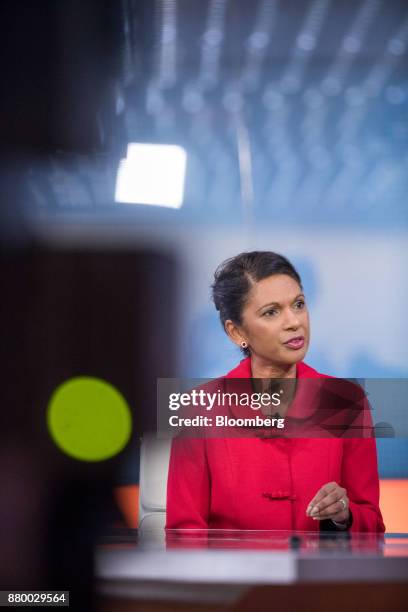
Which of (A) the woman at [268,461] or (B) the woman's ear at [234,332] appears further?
(B) the woman's ear at [234,332]

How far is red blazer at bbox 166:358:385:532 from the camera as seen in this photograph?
1.65 meters

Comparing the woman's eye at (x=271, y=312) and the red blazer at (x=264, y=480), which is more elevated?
the woman's eye at (x=271, y=312)

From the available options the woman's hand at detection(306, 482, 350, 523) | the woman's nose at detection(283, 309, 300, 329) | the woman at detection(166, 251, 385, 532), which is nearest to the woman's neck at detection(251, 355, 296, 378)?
the woman at detection(166, 251, 385, 532)

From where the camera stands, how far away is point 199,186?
1888 millimetres

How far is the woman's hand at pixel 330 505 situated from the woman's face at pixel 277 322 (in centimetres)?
37

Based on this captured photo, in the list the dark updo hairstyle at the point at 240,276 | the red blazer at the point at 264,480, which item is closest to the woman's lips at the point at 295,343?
the dark updo hairstyle at the point at 240,276

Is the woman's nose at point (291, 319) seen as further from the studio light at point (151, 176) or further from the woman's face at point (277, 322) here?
the studio light at point (151, 176)

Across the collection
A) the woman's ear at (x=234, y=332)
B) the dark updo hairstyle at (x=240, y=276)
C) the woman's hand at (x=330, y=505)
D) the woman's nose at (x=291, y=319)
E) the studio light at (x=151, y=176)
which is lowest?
the woman's hand at (x=330, y=505)

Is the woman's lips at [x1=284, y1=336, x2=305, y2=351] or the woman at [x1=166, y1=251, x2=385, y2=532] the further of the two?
the woman's lips at [x1=284, y1=336, x2=305, y2=351]

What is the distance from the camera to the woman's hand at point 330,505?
5.16 feet

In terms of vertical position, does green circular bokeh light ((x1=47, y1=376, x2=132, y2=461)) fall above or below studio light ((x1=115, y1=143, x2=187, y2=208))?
below

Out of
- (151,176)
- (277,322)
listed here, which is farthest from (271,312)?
(151,176)

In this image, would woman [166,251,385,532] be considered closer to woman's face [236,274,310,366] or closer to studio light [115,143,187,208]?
woman's face [236,274,310,366]

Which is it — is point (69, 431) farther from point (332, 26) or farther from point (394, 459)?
point (332, 26)
